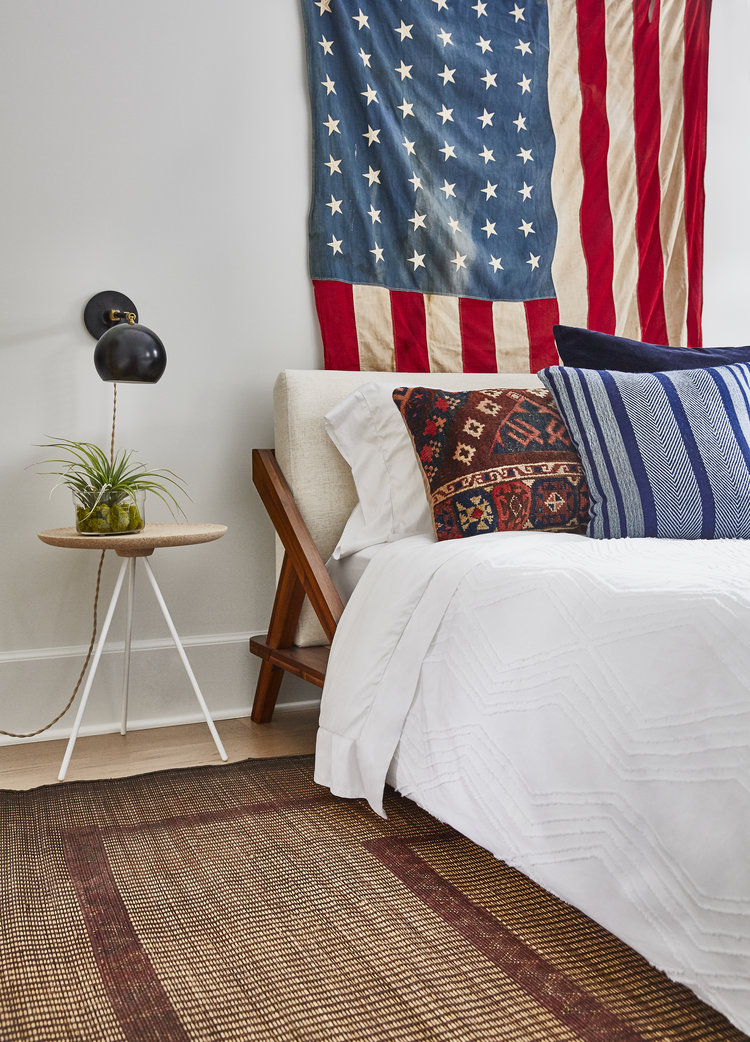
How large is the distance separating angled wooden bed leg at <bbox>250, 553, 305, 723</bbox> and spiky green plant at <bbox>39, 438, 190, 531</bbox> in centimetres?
39

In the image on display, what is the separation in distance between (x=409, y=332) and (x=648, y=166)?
3.75ft

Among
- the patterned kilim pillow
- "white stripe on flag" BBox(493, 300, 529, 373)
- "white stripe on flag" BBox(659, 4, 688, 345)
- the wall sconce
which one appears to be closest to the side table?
the wall sconce

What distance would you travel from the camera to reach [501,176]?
2709 millimetres

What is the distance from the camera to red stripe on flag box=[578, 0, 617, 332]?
113 inches

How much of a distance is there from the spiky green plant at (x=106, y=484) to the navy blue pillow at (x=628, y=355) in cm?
108

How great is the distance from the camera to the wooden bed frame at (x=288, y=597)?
78.7 inches

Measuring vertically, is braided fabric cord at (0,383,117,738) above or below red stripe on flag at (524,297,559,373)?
below

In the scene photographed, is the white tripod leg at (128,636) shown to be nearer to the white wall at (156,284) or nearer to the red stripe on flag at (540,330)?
the white wall at (156,284)

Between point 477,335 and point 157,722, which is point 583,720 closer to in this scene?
point 157,722

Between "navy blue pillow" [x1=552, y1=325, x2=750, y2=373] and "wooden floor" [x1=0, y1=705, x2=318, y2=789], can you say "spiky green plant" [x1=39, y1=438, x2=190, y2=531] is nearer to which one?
"wooden floor" [x1=0, y1=705, x2=318, y2=789]

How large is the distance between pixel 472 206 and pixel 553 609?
1.75 metres

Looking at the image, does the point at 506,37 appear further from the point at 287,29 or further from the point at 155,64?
the point at 155,64

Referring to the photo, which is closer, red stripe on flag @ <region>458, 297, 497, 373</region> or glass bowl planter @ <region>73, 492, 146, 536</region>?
glass bowl planter @ <region>73, 492, 146, 536</region>

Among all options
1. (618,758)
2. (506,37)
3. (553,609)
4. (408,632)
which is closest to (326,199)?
(506,37)
